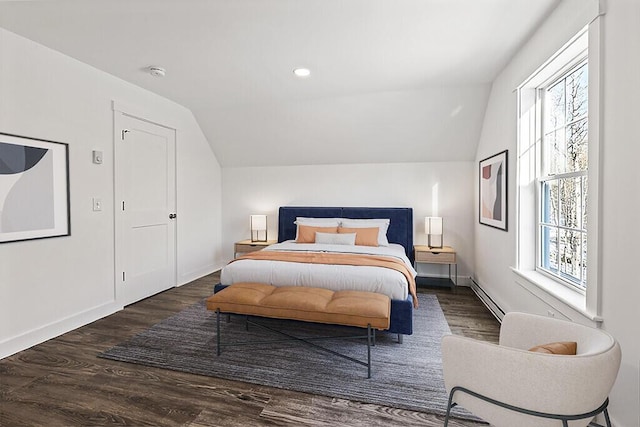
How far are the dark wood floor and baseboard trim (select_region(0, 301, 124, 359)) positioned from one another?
0.08m

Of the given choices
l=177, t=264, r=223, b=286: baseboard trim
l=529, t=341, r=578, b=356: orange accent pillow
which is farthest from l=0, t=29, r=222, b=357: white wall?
l=529, t=341, r=578, b=356: orange accent pillow

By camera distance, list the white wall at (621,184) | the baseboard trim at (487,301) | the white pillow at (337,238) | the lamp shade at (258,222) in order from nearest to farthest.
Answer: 1. the white wall at (621,184)
2. the baseboard trim at (487,301)
3. the white pillow at (337,238)
4. the lamp shade at (258,222)

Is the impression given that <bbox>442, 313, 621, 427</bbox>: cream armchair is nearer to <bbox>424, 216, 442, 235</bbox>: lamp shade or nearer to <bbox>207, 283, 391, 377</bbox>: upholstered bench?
<bbox>207, 283, 391, 377</bbox>: upholstered bench

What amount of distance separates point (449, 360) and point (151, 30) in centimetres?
294

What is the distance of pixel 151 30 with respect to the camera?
253 centimetres

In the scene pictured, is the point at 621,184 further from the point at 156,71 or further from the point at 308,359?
the point at 156,71

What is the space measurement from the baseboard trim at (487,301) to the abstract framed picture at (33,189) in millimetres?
4226

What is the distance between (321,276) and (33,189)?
2509 millimetres

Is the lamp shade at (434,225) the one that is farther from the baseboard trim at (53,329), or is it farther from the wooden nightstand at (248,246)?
the baseboard trim at (53,329)

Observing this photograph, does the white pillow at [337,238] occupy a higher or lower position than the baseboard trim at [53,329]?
higher

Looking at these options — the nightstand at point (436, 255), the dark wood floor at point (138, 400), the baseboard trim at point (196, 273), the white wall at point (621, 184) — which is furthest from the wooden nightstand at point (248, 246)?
the white wall at point (621, 184)

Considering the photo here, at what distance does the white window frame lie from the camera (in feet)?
5.96

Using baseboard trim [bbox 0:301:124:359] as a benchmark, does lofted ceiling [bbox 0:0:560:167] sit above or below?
above

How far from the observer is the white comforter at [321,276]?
2.80m
